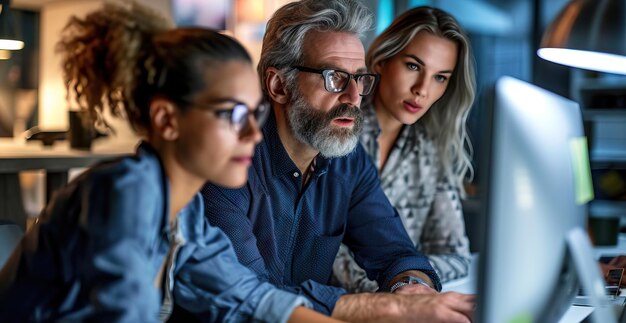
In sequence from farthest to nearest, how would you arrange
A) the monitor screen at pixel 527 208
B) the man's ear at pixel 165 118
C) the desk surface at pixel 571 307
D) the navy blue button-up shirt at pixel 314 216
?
the navy blue button-up shirt at pixel 314 216 < the desk surface at pixel 571 307 < the man's ear at pixel 165 118 < the monitor screen at pixel 527 208

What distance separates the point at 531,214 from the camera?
2.88 ft

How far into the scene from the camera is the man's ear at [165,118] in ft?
3.07

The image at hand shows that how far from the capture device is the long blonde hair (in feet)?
7.00

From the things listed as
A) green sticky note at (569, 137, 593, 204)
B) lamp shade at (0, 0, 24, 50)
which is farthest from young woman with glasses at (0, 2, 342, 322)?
lamp shade at (0, 0, 24, 50)

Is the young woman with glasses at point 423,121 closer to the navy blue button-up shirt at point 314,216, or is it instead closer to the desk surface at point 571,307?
the desk surface at point 571,307

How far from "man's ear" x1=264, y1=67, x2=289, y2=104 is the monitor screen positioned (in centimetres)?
79

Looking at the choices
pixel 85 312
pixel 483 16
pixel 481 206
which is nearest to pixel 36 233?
pixel 85 312

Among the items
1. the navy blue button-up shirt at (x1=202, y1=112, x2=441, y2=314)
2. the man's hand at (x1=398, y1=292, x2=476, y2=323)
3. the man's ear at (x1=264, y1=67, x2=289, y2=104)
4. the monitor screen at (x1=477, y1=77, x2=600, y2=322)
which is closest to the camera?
the monitor screen at (x1=477, y1=77, x2=600, y2=322)

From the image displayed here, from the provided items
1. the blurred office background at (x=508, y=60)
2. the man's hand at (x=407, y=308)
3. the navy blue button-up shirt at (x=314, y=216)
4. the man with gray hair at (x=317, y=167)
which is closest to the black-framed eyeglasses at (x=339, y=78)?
the man with gray hair at (x=317, y=167)

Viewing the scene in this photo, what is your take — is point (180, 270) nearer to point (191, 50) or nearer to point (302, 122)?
point (191, 50)

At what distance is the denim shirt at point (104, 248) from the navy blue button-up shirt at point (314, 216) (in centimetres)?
51

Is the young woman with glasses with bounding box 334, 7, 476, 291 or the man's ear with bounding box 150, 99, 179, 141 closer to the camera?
the man's ear with bounding box 150, 99, 179, 141

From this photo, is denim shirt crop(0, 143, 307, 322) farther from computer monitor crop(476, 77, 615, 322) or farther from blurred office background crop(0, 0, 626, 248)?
blurred office background crop(0, 0, 626, 248)

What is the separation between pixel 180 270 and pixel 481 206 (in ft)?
1.56
